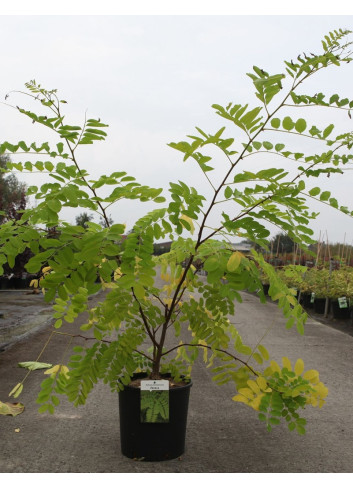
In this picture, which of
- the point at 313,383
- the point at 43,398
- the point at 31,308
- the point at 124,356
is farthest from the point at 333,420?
the point at 31,308

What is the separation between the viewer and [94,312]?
2543mm

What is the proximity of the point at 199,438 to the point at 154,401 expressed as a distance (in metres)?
0.66

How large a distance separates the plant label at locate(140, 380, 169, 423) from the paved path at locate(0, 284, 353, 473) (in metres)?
0.25

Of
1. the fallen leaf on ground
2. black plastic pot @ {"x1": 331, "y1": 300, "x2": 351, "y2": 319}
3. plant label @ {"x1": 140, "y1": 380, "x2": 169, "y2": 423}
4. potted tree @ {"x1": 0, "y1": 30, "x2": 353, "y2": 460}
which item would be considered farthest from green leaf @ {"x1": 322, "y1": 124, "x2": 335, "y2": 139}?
black plastic pot @ {"x1": 331, "y1": 300, "x2": 351, "y2": 319}

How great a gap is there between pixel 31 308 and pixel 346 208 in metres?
8.05

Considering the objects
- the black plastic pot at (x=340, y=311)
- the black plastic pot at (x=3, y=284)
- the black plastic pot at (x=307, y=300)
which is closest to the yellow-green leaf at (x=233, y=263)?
the black plastic pot at (x=340, y=311)

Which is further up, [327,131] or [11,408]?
[327,131]

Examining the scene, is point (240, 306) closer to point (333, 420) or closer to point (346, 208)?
point (333, 420)

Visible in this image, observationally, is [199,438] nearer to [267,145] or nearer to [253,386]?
[253,386]

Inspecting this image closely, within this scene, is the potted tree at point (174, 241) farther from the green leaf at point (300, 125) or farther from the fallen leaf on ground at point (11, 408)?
the fallen leaf on ground at point (11, 408)

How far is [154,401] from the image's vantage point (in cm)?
248

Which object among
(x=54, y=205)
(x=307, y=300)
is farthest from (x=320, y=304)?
(x=54, y=205)

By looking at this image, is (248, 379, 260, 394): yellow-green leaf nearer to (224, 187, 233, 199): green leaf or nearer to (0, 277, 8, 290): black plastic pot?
(224, 187, 233, 199): green leaf

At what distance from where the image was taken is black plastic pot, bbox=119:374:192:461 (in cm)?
254
